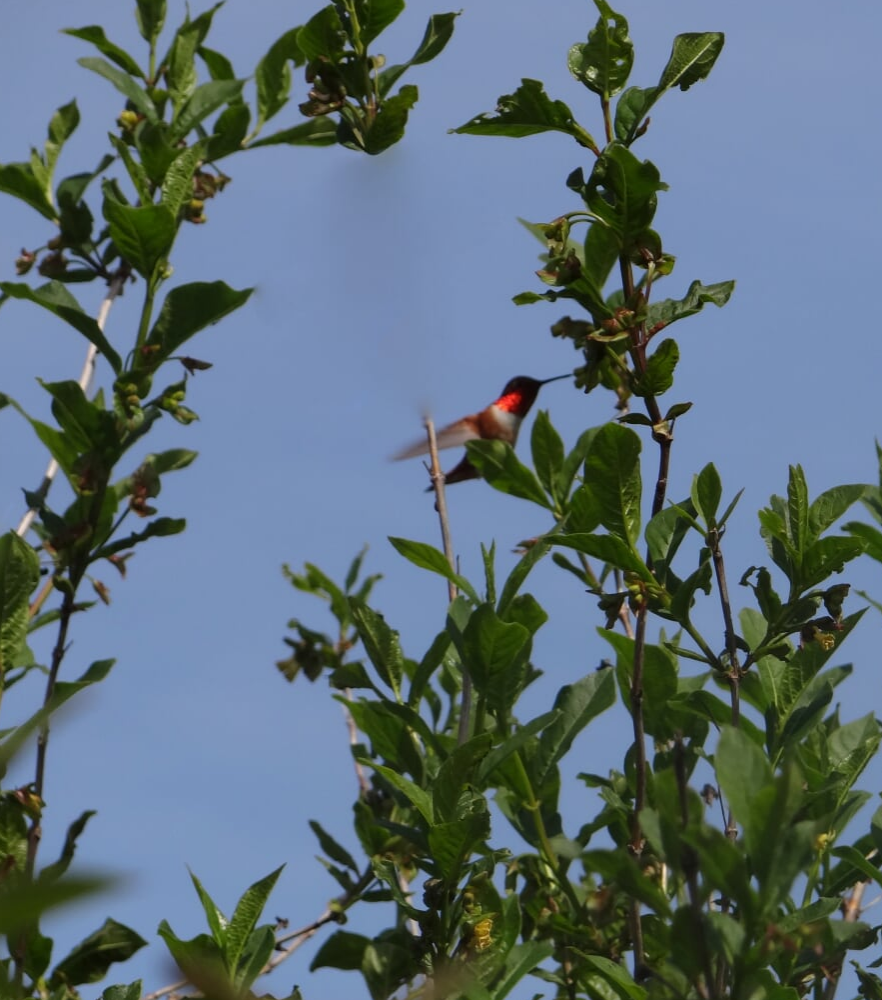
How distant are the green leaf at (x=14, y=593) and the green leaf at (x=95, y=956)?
2.16ft

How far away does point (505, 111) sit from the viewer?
110 inches

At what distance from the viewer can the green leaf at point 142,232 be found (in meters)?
3.29

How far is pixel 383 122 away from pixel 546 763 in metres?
1.50

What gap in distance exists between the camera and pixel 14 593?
9.59ft

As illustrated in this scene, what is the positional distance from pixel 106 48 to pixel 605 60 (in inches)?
68.0

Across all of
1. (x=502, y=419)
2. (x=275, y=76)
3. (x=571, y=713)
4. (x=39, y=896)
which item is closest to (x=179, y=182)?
(x=275, y=76)

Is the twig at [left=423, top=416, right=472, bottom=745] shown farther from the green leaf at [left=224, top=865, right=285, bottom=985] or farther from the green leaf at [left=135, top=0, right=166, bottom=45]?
the green leaf at [left=135, top=0, right=166, bottom=45]

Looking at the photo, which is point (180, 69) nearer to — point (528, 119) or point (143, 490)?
point (143, 490)

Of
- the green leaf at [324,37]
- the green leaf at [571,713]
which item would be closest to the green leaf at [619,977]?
the green leaf at [571,713]

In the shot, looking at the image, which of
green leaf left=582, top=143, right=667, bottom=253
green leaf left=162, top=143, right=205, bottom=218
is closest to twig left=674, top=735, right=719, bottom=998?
green leaf left=582, top=143, right=667, bottom=253

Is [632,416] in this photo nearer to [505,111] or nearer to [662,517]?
[662,517]

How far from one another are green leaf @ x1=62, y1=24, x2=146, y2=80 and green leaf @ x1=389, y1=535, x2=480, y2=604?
1.75 m

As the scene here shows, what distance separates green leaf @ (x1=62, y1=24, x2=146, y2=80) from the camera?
12.6ft

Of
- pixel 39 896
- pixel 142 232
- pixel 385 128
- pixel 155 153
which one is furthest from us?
pixel 155 153
